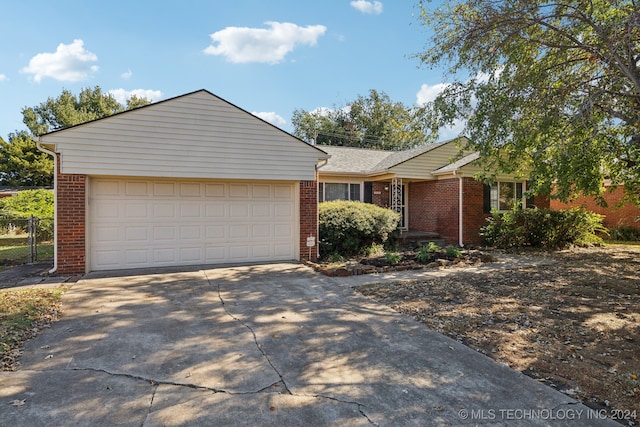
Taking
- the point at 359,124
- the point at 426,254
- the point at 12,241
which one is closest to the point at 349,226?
the point at 426,254

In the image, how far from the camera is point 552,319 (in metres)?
5.27

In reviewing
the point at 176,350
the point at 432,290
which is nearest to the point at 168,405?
the point at 176,350

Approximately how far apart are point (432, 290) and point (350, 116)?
101ft

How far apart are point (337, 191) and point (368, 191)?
1434 millimetres

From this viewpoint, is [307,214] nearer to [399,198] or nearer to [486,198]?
[399,198]

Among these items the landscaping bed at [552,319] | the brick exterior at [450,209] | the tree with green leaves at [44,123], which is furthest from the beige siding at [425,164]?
the tree with green leaves at [44,123]

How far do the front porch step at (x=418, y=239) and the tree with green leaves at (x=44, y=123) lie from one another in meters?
24.5

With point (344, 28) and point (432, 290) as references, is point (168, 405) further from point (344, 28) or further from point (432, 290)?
point (344, 28)

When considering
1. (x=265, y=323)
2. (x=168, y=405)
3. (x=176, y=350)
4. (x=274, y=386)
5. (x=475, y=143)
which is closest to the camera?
(x=168, y=405)

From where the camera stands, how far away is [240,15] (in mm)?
10125

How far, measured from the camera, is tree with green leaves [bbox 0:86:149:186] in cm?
2859

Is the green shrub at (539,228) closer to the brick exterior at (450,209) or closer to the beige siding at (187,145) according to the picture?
the brick exterior at (450,209)

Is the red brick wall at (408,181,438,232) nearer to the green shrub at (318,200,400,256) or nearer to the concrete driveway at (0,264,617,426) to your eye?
the green shrub at (318,200,400,256)

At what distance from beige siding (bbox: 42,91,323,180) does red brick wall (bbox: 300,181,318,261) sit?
0.35m
